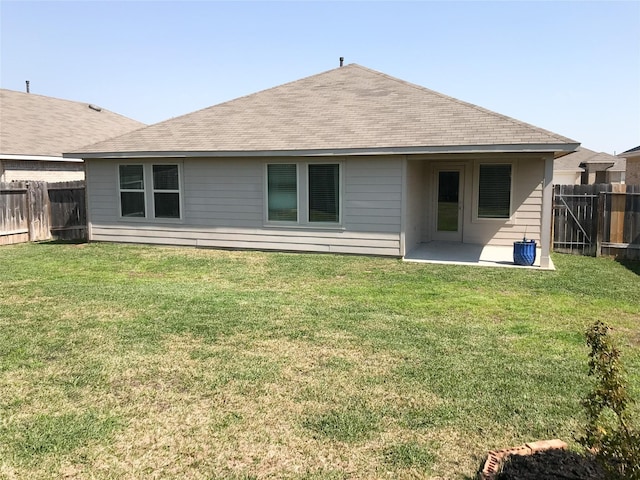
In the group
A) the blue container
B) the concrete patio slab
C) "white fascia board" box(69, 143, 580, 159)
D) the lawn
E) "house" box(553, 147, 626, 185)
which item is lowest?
the lawn

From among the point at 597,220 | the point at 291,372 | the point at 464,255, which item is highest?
the point at 597,220

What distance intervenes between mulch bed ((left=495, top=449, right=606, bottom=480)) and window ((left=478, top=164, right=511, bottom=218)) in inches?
395

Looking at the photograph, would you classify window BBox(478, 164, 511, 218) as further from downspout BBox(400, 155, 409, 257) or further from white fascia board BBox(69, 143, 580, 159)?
downspout BBox(400, 155, 409, 257)

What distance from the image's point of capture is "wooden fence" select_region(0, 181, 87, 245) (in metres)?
13.8

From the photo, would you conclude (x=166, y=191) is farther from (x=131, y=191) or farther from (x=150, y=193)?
(x=131, y=191)

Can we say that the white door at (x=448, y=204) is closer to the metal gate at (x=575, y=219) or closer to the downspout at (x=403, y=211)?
the metal gate at (x=575, y=219)

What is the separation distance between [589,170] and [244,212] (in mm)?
24878

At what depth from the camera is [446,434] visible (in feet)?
11.5

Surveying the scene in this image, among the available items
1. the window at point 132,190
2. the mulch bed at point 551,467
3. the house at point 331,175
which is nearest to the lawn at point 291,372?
the mulch bed at point 551,467

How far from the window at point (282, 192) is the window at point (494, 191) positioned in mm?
4753

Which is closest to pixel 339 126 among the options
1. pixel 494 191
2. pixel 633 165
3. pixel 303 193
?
pixel 303 193

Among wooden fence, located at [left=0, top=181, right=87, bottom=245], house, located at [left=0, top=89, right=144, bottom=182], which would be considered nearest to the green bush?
house, located at [left=0, top=89, right=144, bottom=182]

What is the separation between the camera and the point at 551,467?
286cm

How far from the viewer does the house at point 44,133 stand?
16984 millimetres
